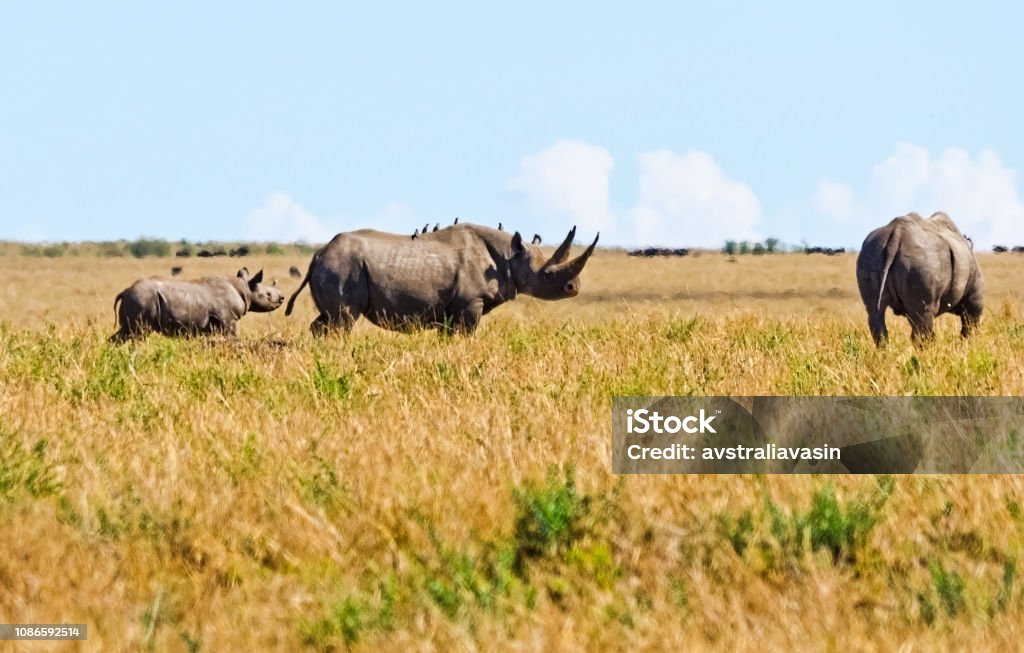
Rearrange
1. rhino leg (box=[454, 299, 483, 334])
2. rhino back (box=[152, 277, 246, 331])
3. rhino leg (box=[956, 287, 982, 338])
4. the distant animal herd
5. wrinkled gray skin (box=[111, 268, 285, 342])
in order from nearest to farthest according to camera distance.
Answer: the distant animal herd, rhino leg (box=[956, 287, 982, 338]), rhino leg (box=[454, 299, 483, 334]), wrinkled gray skin (box=[111, 268, 285, 342]), rhino back (box=[152, 277, 246, 331])

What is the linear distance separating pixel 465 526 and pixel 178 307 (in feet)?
31.7

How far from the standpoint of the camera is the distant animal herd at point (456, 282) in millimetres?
11250

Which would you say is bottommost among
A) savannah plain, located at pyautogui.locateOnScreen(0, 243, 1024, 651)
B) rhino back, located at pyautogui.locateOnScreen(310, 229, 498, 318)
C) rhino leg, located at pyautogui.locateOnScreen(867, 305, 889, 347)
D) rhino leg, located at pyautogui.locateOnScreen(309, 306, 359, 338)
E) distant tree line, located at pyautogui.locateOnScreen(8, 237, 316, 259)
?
savannah plain, located at pyautogui.locateOnScreen(0, 243, 1024, 651)

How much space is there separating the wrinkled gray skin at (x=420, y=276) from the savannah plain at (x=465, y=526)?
4.63 metres

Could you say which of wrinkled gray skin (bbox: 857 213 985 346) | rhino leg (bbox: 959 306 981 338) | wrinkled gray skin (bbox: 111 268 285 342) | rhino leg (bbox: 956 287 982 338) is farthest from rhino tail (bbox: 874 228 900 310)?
wrinkled gray skin (bbox: 111 268 285 342)

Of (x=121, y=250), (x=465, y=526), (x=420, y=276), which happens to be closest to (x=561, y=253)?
(x=420, y=276)

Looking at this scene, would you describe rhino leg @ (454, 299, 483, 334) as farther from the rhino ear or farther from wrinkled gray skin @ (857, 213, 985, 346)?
wrinkled gray skin @ (857, 213, 985, 346)

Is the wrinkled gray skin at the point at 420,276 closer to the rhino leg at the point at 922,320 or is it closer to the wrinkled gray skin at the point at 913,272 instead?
the wrinkled gray skin at the point at 913,272

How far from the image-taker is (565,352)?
9.80 m

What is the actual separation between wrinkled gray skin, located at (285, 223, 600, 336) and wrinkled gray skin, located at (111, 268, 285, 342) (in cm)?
145

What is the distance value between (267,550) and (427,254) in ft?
27.9

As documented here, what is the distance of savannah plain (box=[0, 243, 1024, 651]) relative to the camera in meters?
3.84

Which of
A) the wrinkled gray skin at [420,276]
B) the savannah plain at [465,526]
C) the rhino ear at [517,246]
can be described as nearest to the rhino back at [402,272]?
the wrinkled gray skin at [420,276]

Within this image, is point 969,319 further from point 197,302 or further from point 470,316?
point 197,302
